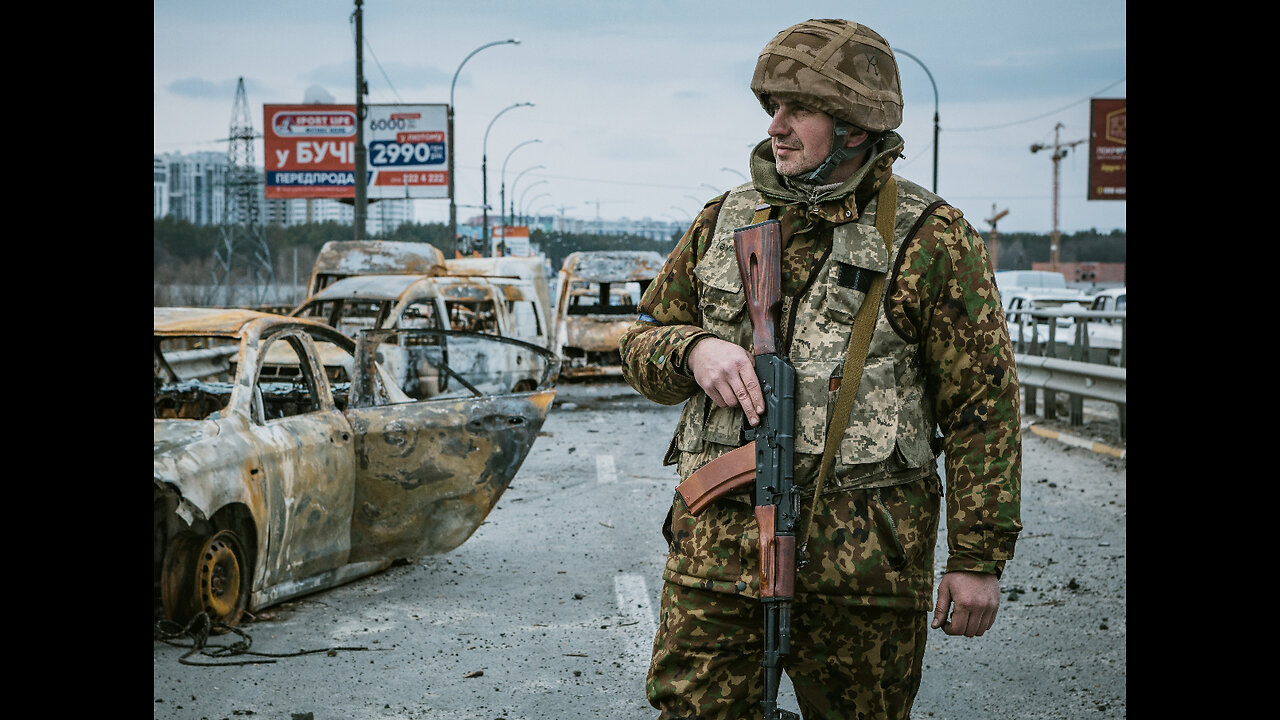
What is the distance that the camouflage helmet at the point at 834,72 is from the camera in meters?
2.54

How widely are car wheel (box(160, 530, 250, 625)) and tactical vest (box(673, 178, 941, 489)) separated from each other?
10.6 ft

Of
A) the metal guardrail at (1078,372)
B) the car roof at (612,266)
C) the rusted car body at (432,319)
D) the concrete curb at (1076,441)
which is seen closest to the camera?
the metal guardrail at (1078,372)

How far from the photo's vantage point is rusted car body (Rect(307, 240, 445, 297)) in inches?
581

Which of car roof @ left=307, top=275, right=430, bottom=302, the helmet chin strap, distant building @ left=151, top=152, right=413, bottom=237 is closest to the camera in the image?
the helmet chin strap

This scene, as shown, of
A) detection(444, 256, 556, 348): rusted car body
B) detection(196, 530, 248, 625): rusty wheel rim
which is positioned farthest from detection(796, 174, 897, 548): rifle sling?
detection(444, 256, 556, 348): rusted car body

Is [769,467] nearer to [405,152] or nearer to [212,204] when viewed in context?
[405,152]

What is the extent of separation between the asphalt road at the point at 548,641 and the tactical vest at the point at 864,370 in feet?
3.57

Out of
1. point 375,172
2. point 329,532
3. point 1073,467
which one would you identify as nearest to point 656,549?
point 329,532

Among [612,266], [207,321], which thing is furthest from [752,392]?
[612,266]

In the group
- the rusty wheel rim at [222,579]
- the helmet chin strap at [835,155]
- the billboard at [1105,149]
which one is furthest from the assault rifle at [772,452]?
the billboard at [1105,149]

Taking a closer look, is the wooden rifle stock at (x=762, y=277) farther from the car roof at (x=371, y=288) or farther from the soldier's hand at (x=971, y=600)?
the car roof at (x=371, y=288)

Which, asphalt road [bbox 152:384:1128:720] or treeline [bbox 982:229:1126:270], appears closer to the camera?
asphalt road [bbox 152:384:1128:720]

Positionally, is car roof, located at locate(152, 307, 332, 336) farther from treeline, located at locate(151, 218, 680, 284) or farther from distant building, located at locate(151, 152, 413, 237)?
distant building, located at locate(151, 152, 413, 237)
